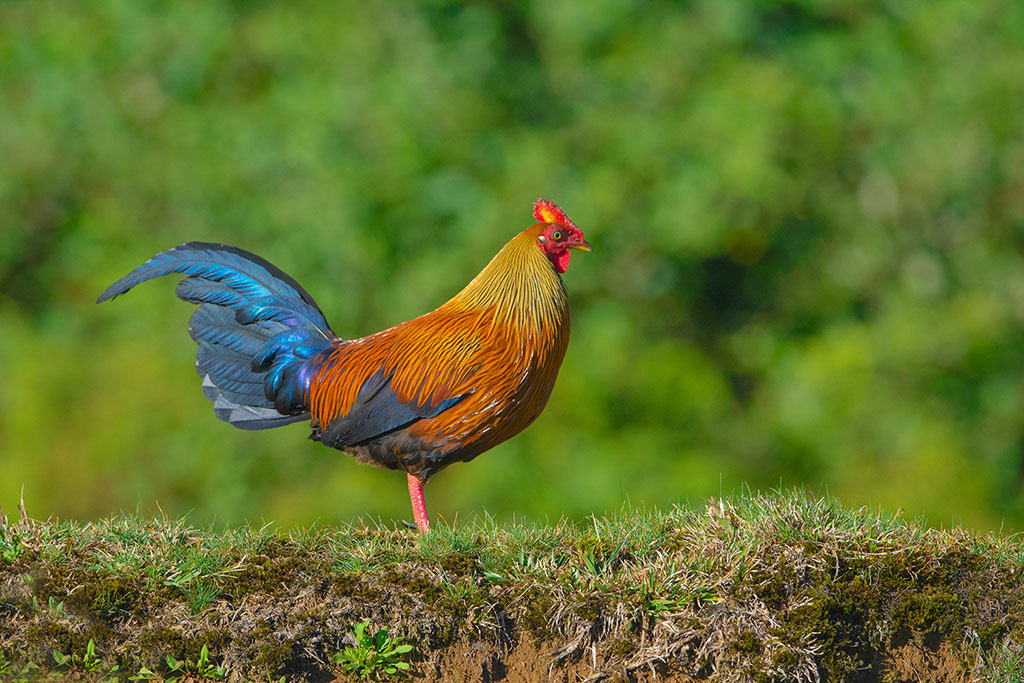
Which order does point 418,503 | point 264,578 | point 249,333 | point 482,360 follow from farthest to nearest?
1. point 249,333
2. point 418,503
3. point 482,360
4. point 264,578

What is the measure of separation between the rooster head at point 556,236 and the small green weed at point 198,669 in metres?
2.17

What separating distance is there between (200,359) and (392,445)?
3.92 ft

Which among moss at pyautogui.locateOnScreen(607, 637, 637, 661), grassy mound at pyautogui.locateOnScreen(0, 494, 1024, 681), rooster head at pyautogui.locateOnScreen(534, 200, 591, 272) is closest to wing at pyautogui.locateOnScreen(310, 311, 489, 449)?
rooster head at pyautogui.locateOnScreen(534, 200, 591, 272)

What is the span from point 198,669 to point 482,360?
5.19ft

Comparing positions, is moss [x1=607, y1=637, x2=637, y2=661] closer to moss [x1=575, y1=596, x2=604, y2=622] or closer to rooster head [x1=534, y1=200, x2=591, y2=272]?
moss [x1=575, y1=596, x2=604, y2=622]

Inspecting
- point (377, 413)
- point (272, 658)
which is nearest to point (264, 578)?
point (272, 658)

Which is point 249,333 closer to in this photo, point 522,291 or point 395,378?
point 395,378

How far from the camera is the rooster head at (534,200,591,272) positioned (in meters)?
4.66

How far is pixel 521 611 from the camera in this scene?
142 inches

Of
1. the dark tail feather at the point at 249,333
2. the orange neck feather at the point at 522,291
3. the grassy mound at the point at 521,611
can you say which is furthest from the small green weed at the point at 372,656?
the dark tail feather at the point at 249,333

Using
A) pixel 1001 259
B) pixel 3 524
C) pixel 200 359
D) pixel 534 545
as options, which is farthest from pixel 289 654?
pixel 1001 259

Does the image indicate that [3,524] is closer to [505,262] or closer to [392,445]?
[392,445]

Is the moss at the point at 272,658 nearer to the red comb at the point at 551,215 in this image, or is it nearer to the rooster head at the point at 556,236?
the rooster head at the point at 556,236

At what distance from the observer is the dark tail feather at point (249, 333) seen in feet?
16.0
